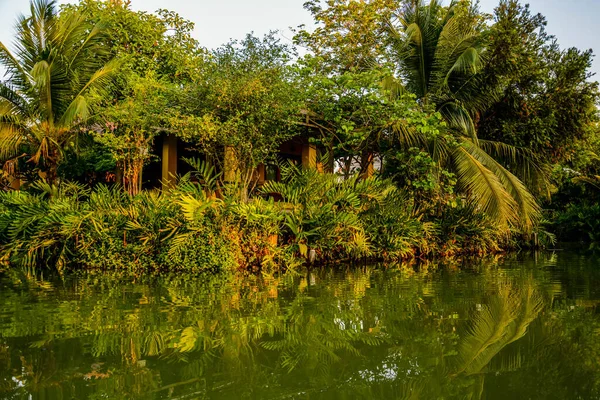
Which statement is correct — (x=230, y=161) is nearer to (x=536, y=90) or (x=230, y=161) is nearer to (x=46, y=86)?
(x=46, y=86)

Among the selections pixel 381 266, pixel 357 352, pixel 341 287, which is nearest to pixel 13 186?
pixel 381 266

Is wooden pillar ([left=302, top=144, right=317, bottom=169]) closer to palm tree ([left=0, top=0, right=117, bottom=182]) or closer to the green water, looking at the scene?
palm tree ([left=0, top=0, right=117, bottom=182])

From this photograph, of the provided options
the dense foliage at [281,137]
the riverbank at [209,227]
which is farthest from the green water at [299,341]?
the dense foliage at [281,137]

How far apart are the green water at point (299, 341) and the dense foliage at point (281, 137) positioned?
2355 mm

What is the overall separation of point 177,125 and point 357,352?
8.36 meters

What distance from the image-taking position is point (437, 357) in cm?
430

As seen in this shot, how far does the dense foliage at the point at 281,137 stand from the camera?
35.1 ft

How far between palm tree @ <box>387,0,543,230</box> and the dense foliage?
2.0 inches

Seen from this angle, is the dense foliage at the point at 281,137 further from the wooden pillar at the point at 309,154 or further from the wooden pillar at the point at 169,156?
the wooden pillar at the point at 169,156

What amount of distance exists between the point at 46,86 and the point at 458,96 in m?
10.6

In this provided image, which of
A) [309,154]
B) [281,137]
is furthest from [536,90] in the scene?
[281,137]

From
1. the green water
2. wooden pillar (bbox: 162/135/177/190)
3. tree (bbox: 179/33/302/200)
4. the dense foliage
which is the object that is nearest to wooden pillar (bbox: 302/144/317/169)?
the dense foliage

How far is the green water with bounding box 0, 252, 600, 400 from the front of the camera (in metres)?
3.59

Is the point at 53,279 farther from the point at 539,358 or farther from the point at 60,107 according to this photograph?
the point at 539,358
